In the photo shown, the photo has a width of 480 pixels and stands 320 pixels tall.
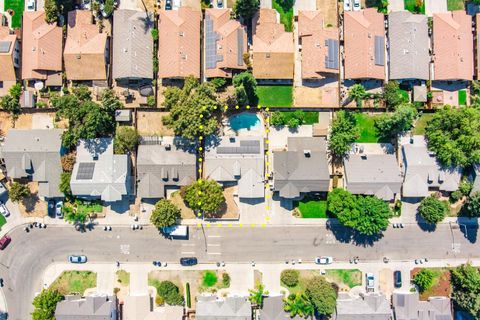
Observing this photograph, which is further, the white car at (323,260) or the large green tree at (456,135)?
the white car at (323,260)

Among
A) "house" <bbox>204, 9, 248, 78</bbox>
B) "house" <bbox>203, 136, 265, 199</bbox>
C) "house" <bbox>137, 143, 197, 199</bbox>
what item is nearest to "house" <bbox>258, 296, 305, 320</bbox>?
"house" <bbox>203, 136, 265, 199</bbox>

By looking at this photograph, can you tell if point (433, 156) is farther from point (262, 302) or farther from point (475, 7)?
point (262, 302)

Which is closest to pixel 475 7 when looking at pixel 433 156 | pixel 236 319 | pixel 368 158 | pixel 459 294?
pixel 433 156

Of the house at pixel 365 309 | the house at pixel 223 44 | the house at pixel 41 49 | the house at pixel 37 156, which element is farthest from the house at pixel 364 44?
the house at pixel 37 156

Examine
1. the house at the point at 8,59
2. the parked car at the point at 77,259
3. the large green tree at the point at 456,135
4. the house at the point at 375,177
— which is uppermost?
the house at the point at 8,59

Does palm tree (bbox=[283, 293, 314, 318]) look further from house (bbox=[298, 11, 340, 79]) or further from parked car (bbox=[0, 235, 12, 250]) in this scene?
parked car (bbox=[0, 235, 12, 250])

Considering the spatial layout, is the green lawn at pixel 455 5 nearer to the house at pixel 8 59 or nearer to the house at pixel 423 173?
the house at pixel 423 173
